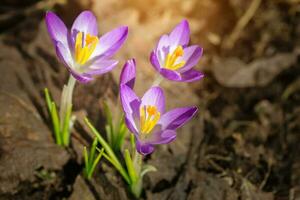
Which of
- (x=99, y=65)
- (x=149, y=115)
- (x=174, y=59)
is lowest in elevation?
(x=149, y=115)

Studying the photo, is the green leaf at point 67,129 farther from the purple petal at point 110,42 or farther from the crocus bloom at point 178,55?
the crocus bloom at point 178,55

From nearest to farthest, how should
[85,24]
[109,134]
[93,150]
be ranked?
[93,150]
[85,24]
[109,134]

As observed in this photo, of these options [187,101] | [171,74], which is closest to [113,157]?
[171,74]

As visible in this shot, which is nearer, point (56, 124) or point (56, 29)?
point (56, 29)

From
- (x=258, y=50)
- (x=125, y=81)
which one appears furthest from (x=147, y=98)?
Result: (x=258, y=50)

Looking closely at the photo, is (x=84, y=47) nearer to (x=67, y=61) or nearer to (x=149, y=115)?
(x=67, y=61)

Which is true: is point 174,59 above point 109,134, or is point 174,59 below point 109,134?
above

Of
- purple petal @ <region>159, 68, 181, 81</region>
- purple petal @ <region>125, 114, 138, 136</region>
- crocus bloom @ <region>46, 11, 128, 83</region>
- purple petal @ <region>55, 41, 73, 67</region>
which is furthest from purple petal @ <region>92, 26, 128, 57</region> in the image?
purple petal @ <region>125, 114, 138, 136</region>

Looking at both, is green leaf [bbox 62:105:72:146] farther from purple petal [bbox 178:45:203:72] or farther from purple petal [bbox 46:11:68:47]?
purple petal [bbox 178:45:203:72]
